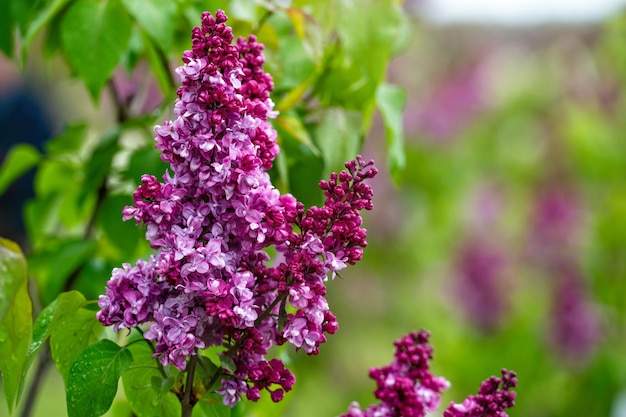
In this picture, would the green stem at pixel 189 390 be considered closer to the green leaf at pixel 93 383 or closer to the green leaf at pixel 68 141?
the green leaf at pixel 93 383

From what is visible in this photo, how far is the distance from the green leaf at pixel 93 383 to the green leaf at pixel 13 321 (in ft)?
0.12

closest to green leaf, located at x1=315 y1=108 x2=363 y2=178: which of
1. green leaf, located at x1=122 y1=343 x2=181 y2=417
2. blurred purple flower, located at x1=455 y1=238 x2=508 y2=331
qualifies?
green leaf, located at x1=122 y1=343 x2=181 y2=417

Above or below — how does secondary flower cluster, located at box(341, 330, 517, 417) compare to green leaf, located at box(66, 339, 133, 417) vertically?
above

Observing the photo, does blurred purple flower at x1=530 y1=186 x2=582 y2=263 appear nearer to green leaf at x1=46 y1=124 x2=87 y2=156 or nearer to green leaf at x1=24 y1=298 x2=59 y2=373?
green leaf at x1=46 y1=124 x2=87 y2=156

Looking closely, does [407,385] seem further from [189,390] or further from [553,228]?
[553,228]

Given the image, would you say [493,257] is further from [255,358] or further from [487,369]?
[255,358]

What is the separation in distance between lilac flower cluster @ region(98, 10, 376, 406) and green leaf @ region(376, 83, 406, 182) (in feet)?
0.85

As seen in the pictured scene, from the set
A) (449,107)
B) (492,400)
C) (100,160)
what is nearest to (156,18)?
(100,160)

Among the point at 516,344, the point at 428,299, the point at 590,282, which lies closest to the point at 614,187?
the point at 590,282

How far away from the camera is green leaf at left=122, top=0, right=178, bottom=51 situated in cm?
67

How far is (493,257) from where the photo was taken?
231 cm

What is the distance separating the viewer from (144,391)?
0.53m

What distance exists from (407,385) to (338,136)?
0.82 ft

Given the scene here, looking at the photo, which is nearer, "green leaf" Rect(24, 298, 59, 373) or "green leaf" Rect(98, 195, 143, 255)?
"green leaf" Rect(24, 298, 59, 373)
